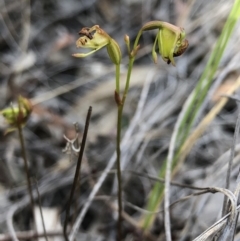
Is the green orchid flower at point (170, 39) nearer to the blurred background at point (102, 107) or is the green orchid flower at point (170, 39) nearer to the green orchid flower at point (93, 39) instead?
the green orchid flower at point (93, 39)

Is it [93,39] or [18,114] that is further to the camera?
[18,114]

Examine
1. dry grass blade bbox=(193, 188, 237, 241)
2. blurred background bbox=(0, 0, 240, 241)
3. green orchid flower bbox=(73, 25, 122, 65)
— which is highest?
green orchid flower bbox=(73, 25, 122, 65)

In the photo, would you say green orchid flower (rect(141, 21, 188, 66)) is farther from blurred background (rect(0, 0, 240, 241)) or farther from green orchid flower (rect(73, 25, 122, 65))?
blurred background (rect(0, 0, 240, 241))

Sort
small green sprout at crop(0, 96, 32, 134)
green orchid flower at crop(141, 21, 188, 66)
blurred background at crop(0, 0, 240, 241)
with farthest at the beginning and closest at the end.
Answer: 1. blurred background at crop(0, 0, 240, 241)
2. small green sprout at crop(0, 96, 32, 134)
3. green orchid flower at crop(141, 21, 188, 66)

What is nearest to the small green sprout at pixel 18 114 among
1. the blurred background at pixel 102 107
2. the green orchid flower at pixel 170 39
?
the blurred background at pixel 102 107

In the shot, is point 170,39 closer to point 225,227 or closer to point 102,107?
point 225,227

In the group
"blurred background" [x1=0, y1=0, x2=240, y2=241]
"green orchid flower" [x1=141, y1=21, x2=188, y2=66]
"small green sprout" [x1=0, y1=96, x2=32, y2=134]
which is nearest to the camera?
"green orchid flower" [x1=141, y1=21, x2=188, y2=66]

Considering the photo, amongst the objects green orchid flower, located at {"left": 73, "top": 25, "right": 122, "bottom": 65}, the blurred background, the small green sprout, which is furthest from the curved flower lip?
the blurred background

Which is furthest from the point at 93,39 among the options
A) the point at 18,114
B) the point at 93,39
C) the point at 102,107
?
the point at 102,107

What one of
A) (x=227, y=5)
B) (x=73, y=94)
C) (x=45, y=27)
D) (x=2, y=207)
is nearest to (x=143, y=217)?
(x=2, y=207)
